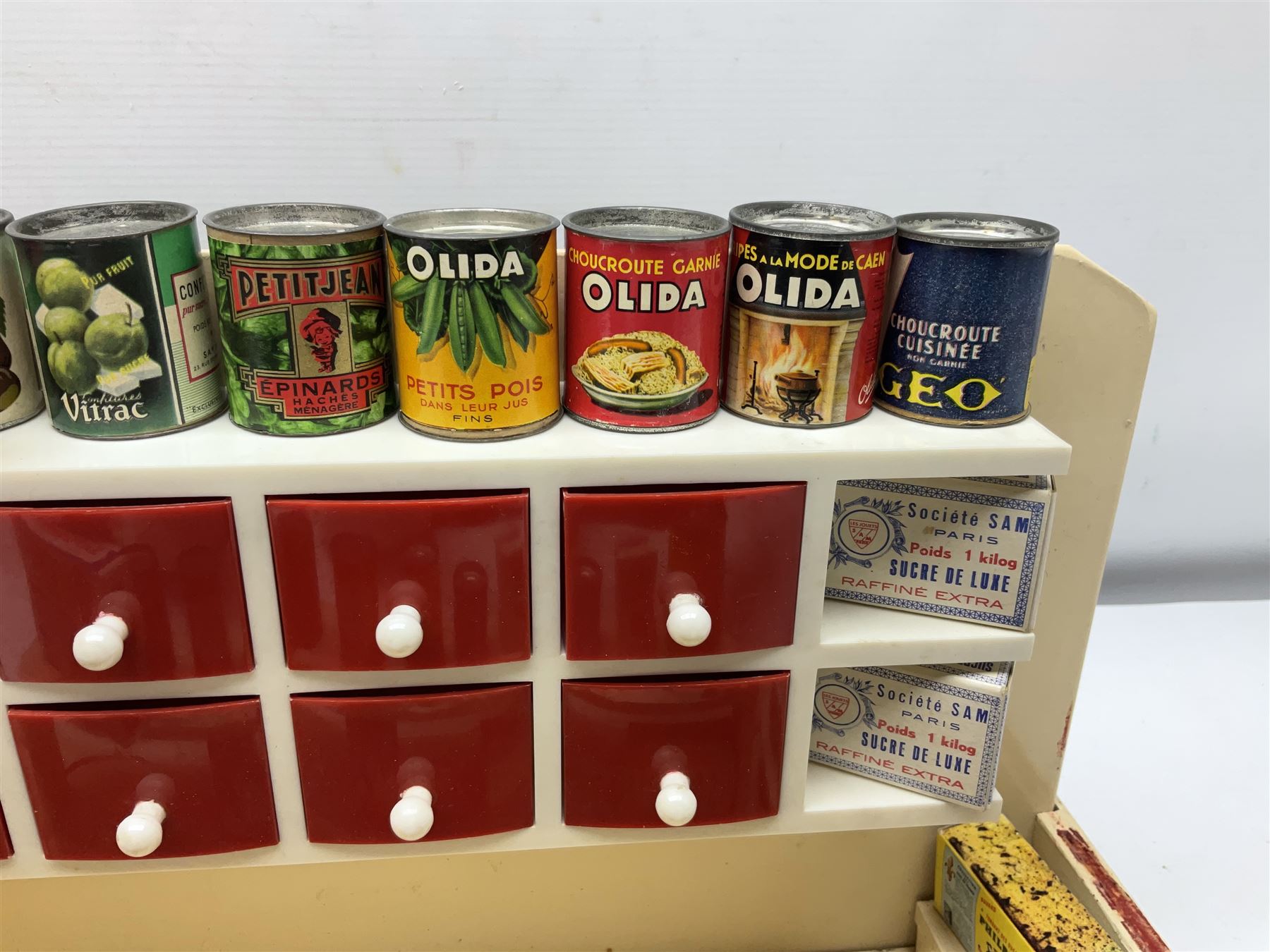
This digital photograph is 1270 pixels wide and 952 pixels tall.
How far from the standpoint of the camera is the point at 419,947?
1.00 m

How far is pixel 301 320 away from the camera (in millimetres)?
664

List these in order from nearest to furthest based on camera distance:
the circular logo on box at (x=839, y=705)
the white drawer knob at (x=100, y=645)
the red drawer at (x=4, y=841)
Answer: the white drawer knob at (x=100, y=645), the red drawer at (x=4, y=841), the circular logo on box at (x=839, y=705)

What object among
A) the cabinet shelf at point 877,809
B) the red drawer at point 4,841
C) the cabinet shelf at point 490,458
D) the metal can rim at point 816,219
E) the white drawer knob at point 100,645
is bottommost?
the cabinet shelf at point 877,809

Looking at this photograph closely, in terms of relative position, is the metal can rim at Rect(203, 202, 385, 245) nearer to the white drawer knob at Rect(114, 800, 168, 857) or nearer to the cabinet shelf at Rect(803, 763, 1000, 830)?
the white drawer knob at Rect(114, 800, 168, 857)

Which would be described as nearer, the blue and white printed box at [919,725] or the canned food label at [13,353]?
the canned food label at [13,353]

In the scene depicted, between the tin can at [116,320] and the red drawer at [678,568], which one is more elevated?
the tin can at [116,320]

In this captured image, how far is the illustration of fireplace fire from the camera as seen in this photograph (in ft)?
2.28

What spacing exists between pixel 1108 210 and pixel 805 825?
819 mm

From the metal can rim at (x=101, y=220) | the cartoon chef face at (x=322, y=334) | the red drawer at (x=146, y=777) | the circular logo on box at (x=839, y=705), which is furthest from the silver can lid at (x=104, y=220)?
the circular logo on box at (x=839, y=705)

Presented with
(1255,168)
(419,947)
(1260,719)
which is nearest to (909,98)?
(1255,168)

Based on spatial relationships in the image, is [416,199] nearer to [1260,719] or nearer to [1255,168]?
[1255,168]

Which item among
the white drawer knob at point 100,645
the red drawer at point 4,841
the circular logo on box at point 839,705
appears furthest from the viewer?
the circular logo on box at point 839,705

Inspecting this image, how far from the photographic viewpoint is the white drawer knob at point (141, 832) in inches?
27.0

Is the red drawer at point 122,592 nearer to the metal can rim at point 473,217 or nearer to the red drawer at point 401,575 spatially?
the red drawer at point 401,575
